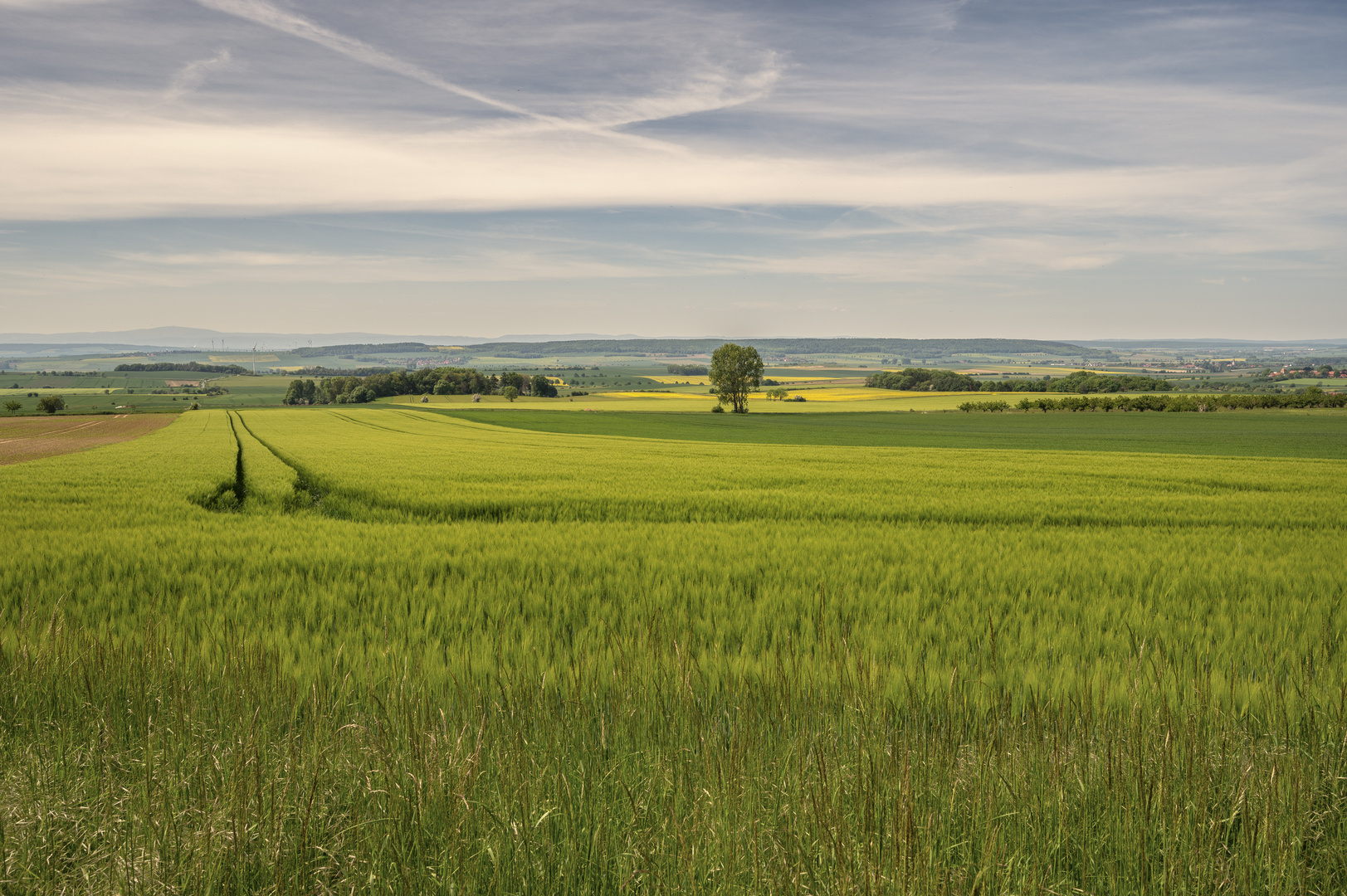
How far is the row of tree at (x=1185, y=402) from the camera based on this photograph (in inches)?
3440

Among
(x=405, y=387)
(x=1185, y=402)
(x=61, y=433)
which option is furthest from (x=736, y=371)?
(x=405, y=387)

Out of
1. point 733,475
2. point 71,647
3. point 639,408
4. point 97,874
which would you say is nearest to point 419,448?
point 733,475

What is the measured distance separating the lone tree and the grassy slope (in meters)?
10.8

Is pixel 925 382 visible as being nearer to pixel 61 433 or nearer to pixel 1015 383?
pixel 1015 383

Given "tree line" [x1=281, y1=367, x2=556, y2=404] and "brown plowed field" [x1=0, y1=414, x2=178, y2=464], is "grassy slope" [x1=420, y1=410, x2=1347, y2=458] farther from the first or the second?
"tree line" [x1=281, y1=367, x2=556, y2=404]

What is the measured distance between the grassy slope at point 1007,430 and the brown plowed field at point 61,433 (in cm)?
3361

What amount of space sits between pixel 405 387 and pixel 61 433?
10325cm

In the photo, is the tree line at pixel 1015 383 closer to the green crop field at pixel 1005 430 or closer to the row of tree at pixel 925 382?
the row of tree at pixel 925 382

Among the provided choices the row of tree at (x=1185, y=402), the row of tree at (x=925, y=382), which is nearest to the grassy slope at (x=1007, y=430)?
the row of tree at (x=1185, y=402)

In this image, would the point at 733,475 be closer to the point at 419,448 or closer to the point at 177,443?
the point at 419,448

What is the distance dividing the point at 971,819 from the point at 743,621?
335 centimetres

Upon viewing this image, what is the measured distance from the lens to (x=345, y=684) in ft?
14.6

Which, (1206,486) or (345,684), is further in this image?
(1206,486)

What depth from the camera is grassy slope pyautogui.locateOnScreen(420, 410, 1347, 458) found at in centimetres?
5100
